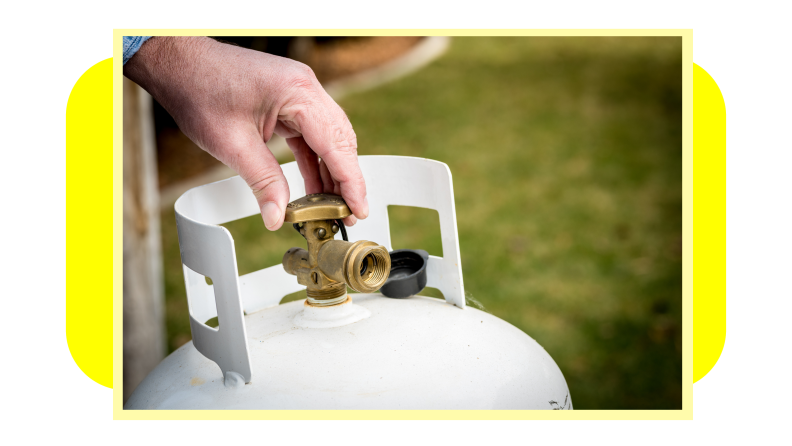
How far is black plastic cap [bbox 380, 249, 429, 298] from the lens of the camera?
3.06ft

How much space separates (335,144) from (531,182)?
1.93 metres

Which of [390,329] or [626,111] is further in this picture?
[626,111]

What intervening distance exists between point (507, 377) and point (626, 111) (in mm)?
1813

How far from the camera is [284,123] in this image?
90 centimetres

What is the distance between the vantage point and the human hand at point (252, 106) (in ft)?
2.73

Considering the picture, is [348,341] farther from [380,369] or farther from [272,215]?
[272,215]

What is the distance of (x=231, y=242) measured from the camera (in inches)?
26.3

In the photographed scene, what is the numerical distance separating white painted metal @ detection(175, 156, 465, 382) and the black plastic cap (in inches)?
0.7

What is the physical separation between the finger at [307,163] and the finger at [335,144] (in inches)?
3.3
